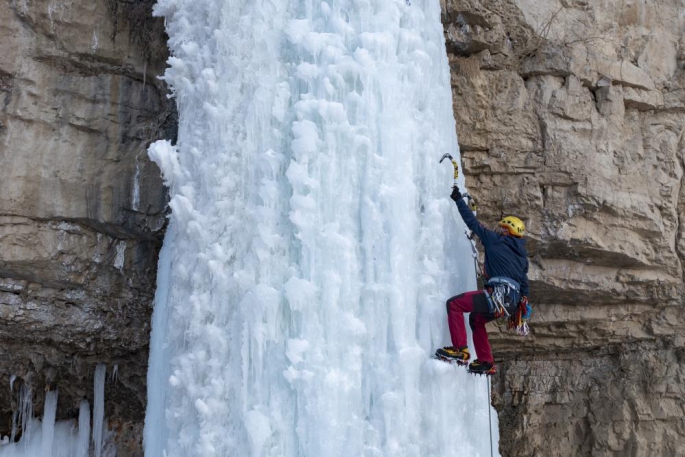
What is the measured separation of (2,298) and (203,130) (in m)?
2.39

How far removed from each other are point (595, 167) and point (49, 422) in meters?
5.45

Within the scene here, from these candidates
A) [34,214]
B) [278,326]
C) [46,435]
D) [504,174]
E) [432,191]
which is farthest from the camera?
[46,435]

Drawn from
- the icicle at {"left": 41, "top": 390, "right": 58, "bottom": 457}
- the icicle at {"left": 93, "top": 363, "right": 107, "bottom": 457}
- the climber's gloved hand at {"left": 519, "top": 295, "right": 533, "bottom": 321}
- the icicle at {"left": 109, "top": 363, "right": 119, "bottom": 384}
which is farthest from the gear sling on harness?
the icicle at {"left": 41, "top": 390, "right": 58, "bottom": 457}

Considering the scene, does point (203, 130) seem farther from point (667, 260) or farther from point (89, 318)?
point (667, 260)

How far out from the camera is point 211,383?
15.9ft

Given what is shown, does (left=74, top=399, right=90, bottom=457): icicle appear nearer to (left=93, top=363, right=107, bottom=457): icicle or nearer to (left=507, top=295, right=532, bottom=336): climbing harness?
(left=93, top=363, right=107, bottom=457): icicle

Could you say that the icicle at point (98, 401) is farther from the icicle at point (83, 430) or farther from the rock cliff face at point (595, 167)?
the rock cliff face at point (595, 167)

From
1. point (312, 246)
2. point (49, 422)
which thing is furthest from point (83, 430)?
point (312, 246)

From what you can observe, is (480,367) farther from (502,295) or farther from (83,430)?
(83,430)

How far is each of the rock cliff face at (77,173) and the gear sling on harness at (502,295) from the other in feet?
9.57

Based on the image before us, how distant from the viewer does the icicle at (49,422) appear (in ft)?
23.4

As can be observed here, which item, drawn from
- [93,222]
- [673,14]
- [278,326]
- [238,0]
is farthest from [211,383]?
[673,14]

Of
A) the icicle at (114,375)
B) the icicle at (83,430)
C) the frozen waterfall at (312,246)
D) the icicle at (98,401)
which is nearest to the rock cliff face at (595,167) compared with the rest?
the frozen waterfall at (312,246)

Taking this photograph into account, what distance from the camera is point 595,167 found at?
651 centimetres
